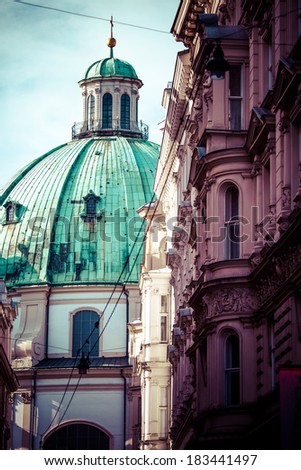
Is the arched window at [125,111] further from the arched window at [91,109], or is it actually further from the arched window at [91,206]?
the arched window at [91,206]

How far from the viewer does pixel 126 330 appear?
287ft

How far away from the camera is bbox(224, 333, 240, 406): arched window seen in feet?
108

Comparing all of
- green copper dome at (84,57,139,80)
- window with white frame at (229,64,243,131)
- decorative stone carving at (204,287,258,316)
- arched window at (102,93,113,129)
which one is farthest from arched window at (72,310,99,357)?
decorative stone carving at (204,287,258,316)

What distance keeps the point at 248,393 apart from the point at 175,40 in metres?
14.1

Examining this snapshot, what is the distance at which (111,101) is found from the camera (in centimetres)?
9881

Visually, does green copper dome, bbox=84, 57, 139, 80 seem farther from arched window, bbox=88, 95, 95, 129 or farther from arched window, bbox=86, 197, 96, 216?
arched window, bbox=86, 197, 96, 216

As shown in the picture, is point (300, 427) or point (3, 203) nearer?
point (300, 427)

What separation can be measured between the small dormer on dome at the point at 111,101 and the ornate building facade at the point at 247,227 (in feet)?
196

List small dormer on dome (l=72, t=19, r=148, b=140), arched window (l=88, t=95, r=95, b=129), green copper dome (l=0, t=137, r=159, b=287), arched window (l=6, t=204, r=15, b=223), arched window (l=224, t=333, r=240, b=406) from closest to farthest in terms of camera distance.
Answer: arched window (l=224, t=333, r=240, b=406) < green copper dome (l=0, t=137, r=159, b=287) < arched window (l=6, t=204, r=15, b=223) < small dormer on dome (l=72, t=19, r=148, b=140) < arched window (l=88, t=95, r=95, b=129)

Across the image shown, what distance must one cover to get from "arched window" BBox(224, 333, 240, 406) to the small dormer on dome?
65.5m

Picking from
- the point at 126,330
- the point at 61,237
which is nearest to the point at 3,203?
the point at 61,237
